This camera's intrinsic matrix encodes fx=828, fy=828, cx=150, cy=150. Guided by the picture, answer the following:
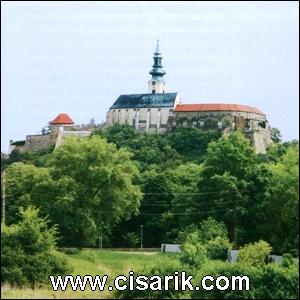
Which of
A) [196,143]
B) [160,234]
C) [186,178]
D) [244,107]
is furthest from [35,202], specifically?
[244,107]

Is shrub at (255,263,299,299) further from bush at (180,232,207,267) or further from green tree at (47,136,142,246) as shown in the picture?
green tree at (47,136,142,246)

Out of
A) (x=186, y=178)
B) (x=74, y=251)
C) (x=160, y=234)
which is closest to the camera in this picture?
(x=74, y=251)

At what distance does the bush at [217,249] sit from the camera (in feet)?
104

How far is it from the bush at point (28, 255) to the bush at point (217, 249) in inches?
310

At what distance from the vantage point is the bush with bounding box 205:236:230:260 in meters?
31.7

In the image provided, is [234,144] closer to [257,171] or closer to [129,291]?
[257,171]

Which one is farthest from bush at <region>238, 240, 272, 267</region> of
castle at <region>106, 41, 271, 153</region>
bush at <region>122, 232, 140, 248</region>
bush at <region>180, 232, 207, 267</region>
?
castle at <region>106, 41, 271, 153</region>

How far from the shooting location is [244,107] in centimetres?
7862

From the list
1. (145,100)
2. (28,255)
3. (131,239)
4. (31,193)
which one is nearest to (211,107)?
(145,100)

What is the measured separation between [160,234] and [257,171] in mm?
6348

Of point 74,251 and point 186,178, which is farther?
point 186,178

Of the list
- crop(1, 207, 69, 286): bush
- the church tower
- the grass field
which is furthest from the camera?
the church tower

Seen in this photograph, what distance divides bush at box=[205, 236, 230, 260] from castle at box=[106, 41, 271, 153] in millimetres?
38668

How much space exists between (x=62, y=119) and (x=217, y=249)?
51.2 metres
